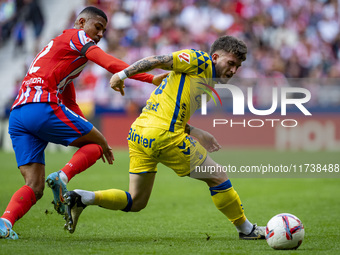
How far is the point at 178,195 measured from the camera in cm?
1046

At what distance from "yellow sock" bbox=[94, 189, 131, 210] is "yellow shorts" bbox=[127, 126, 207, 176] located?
49 centimetres

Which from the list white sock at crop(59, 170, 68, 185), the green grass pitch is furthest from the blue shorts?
the green grass pitch

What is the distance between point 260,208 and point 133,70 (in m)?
3.96

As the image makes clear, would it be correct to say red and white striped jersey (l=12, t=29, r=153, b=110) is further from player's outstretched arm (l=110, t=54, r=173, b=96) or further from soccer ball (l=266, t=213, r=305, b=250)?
soccer ball (l=266, t=213, r=305, b=250)

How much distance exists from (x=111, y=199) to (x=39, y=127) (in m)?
0.99

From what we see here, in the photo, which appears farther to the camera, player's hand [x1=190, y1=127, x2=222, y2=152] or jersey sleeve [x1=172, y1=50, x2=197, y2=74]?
player's hand [x1=190, y1=127, x2=222, y2=152]

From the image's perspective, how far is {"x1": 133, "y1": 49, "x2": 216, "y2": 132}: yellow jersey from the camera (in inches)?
225

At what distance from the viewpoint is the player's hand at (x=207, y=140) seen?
6.07 meters

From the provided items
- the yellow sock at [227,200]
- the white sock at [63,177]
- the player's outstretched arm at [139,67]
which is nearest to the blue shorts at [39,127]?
the white sock at [63,177]

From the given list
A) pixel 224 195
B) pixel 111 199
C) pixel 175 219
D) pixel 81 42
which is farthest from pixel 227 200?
pixel 81 42

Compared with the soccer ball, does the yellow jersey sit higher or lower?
higher

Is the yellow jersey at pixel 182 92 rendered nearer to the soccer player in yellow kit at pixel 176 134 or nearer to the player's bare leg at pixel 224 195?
the soccer player in yellow kit at pixel 176 134

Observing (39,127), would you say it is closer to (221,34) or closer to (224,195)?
(224,195)

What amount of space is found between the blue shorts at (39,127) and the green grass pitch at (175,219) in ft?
2.83
